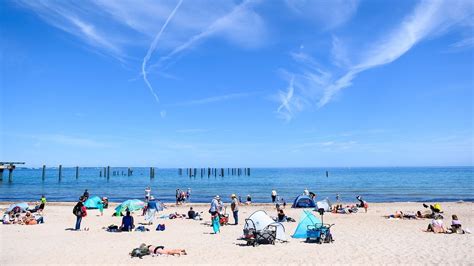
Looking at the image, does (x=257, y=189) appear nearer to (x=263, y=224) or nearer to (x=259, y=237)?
(x=263, y=224)

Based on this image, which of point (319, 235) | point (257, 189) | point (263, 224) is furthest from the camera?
point (257, 189)

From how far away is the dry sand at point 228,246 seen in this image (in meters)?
10.1

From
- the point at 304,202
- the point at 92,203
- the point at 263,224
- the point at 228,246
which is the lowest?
the point at 228,246

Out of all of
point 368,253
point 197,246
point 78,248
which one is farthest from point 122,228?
point 368,253

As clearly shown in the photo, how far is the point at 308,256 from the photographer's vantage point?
10.5 m

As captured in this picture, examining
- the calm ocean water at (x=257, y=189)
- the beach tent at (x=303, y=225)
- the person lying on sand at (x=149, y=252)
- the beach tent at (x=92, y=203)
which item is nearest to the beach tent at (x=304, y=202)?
the calm ocean water at (x=257, y=189)

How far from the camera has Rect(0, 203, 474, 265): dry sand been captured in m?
10.1

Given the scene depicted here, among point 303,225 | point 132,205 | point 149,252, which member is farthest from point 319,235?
point 132,205

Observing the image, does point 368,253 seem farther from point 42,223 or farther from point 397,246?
point 42,223

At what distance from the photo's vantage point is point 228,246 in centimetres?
1206

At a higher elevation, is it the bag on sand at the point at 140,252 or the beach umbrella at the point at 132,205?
the beach umbrella at the point at 132,205

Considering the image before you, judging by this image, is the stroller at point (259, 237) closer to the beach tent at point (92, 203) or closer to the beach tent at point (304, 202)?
the beach tent at point (304, 202)

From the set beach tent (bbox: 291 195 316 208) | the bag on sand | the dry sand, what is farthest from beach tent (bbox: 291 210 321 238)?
beach tent (bbox: 291 195 316 208)

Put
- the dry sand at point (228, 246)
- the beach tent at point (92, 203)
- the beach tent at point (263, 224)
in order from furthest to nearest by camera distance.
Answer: the beach tent at point (92, 203) → the beach tent at point (263, 224) → the dry sand at point (228, 246)
